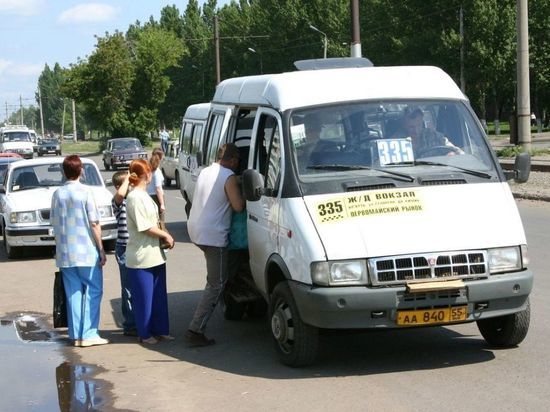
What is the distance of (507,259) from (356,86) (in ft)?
6.46

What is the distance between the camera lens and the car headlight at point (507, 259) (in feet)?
22.0

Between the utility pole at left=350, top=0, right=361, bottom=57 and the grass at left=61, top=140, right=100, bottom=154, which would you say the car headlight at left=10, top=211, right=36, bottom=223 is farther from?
the grass at left=61, top=140, right=100, bottom=154

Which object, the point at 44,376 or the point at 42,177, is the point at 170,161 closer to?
the point at 42,177

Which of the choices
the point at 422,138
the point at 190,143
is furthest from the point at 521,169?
the point at 190,143

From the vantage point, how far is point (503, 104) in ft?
251

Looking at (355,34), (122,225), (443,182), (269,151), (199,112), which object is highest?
(355,34)

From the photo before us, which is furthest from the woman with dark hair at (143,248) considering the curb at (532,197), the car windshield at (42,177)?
the curb at (532,197)

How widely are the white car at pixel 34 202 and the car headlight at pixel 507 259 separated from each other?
29.1ft

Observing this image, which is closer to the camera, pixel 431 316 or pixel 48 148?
pixel 431 316

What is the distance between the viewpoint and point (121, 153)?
4588 cm

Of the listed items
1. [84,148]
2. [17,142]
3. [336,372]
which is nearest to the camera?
[336,372]

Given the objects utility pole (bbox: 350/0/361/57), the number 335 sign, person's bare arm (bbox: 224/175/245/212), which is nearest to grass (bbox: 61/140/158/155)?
utility pole (bbox: 350/0/361/57)

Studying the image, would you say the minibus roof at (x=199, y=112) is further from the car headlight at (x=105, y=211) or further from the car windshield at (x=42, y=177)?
the car headlight at (x=105, y=211)

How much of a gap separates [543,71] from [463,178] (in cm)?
5454
